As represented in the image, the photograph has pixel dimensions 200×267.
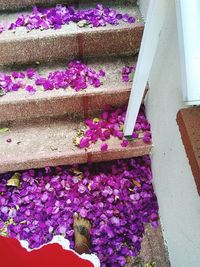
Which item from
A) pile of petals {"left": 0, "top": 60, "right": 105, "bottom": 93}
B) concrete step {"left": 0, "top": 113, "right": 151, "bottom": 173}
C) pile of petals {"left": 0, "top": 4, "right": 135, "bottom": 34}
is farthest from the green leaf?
pile of petals {"left": 0, "top": 4, "right": 135, "bottom": 34}

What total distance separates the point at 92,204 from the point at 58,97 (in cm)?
78

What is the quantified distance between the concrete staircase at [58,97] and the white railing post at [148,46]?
0.34m

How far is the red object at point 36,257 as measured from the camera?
4.69 ft

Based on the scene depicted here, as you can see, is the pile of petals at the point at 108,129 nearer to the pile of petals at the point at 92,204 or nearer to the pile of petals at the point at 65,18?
the pile of petals at the point at 92,204

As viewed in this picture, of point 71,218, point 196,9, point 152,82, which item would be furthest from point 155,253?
point 196,9

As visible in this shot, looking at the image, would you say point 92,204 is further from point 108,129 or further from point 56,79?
point 56,79

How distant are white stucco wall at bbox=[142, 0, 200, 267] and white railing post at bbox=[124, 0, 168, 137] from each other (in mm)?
104

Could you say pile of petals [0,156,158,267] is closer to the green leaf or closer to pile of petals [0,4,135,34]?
the green leaf

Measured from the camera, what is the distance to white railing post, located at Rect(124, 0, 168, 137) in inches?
58.3

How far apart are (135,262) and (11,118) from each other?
51.6 inches

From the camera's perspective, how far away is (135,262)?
2109 mm

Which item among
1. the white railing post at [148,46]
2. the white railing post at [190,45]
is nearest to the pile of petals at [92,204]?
the white railing post at [148,46]

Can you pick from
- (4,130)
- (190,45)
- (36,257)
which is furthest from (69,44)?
(36,257)

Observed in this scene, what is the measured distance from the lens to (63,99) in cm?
223
